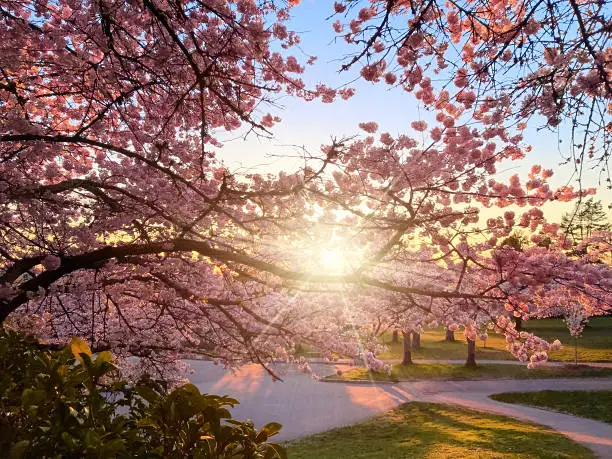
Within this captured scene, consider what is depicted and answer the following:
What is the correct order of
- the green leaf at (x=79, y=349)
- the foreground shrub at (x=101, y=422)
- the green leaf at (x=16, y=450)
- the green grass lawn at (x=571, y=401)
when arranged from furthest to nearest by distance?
the green grass lawn at (x=571, y=401) < the green leaf at (x=79, y=349) < the foreground shrub at (x=101, y=422) < the green leaf at (x=16, y=450)

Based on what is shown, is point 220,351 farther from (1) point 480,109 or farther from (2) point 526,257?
(1) point 480,109

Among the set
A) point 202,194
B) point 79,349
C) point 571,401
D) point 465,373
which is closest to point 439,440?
point 571,401

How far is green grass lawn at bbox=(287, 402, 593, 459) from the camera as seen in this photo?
35.0ft

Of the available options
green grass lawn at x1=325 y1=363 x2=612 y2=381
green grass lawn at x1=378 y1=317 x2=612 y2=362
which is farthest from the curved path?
green grass lawn at x1=378 y1=317 x2=612 y2=362

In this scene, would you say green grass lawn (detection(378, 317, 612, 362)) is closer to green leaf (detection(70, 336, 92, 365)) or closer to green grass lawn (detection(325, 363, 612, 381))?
green grass lawn (detection(325, 363, 612, 381))

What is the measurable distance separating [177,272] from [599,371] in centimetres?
2367

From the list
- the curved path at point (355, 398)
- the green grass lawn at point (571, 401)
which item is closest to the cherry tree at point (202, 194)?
the curved path at point (355, 398)

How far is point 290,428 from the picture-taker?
44.3 feet

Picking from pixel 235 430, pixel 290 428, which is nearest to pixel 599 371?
pixel 290 428

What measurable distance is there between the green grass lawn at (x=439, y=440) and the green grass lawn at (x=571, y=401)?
10.6 ft

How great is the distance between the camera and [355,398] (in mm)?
18047

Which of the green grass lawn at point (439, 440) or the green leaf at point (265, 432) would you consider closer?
the green leaf at point (265, 432)

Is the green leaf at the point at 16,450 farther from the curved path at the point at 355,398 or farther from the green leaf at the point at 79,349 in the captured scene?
the curved path at the point at 355,398

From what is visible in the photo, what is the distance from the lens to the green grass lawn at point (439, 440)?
10656 mm
